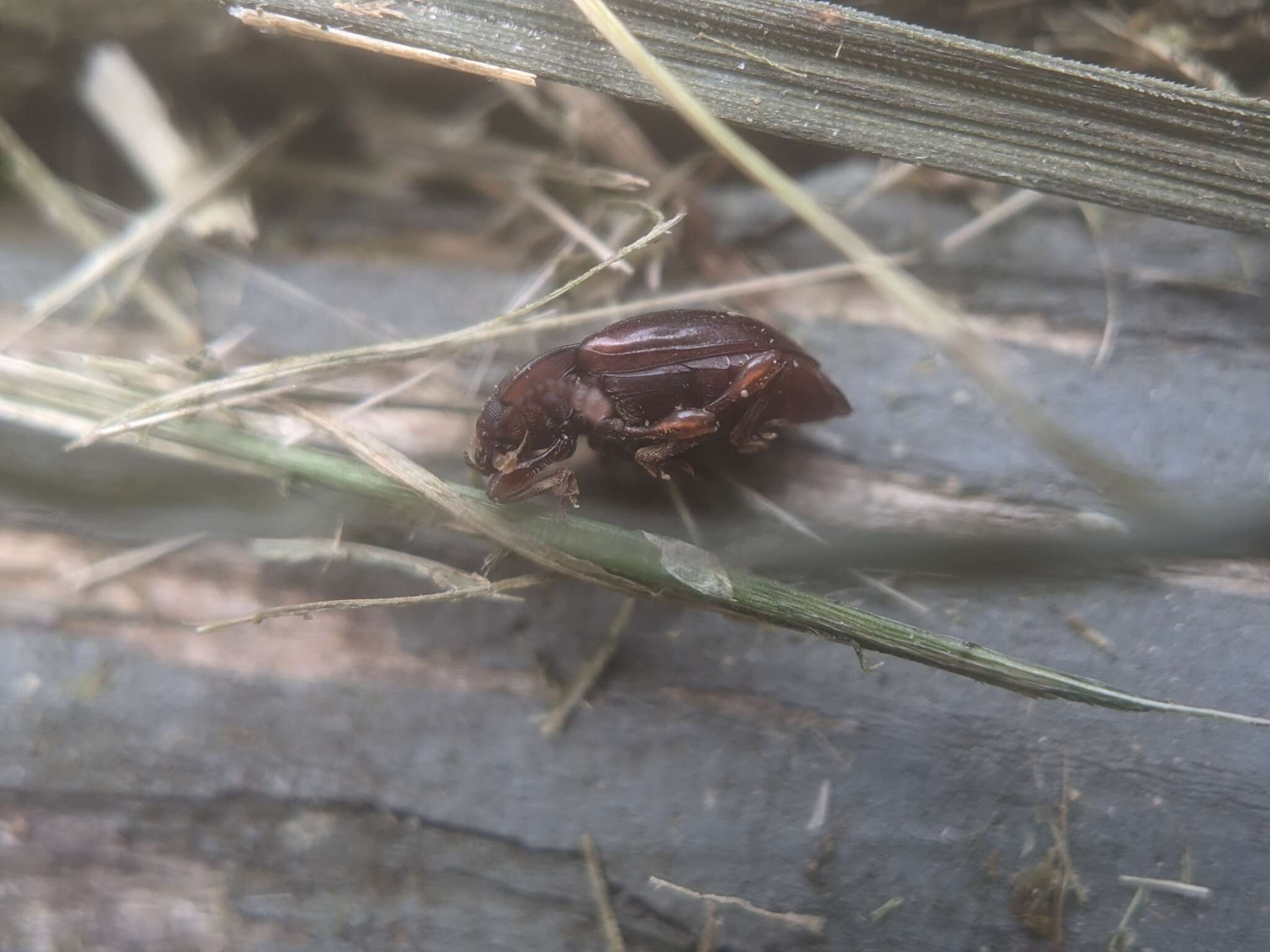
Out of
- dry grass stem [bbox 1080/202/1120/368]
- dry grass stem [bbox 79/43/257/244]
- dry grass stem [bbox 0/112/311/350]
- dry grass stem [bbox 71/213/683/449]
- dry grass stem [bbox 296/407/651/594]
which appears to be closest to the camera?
dry grass stem [bbox 296/407/651/594]

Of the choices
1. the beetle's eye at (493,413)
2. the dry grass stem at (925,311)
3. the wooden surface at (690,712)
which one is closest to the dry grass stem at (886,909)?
the wooden surface at (690,712)

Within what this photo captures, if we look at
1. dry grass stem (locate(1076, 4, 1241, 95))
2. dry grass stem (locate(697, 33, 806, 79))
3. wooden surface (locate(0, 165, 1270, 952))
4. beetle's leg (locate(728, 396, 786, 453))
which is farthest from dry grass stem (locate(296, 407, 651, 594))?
dry grass stem (locate(1076, 4, 1241, 95))

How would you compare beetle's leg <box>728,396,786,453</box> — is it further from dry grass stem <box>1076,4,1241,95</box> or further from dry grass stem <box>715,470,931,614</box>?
dry grass stem <box>1076,4,1241,95</box>

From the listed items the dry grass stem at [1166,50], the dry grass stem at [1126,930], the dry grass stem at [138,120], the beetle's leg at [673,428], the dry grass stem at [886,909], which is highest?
the dry grass stem at [1166,50]

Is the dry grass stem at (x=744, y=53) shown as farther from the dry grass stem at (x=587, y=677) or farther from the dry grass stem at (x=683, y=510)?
the dry grass stem at (x=587, y=677)

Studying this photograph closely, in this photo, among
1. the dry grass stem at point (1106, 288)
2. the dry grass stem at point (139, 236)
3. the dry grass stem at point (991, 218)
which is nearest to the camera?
the dry grass stem at point (1106, 288)

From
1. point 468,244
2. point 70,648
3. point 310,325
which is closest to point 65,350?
point 310,325

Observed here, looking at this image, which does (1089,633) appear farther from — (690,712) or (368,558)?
(368,558)
